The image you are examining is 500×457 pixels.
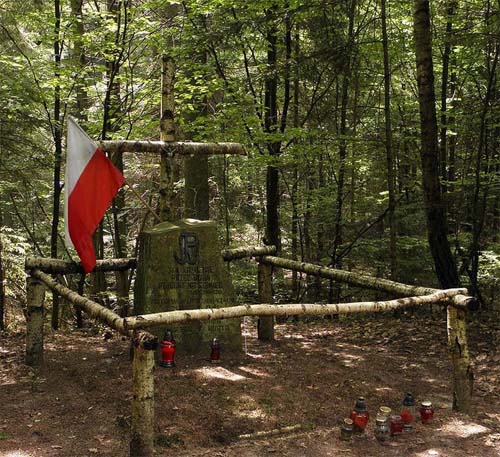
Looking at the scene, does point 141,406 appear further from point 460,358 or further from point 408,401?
point 460,358

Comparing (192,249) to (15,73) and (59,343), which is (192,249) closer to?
(59,343)

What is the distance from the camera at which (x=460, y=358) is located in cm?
486

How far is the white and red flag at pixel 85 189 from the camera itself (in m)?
4.99

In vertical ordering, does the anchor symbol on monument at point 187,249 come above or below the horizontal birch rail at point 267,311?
above

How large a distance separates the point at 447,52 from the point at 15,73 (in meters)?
8.81

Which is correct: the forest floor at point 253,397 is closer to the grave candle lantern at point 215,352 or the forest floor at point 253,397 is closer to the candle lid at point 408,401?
the grave candle lantern at point 215,352

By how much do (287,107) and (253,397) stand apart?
24.0 feet

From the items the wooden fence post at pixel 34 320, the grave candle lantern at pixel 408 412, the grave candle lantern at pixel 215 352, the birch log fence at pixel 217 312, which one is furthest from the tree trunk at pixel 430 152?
the wooden fence post at pixel 34 320

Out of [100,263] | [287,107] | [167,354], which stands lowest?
[167,354]

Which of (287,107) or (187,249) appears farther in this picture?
(287,107)

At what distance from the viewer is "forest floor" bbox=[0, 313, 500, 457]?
4148 millimetres

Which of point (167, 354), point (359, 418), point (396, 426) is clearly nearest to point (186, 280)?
point (167, 354)

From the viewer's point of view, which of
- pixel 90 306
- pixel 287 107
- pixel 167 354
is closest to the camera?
pixel 90 306

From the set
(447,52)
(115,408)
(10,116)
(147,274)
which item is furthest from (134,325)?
(447,52)
